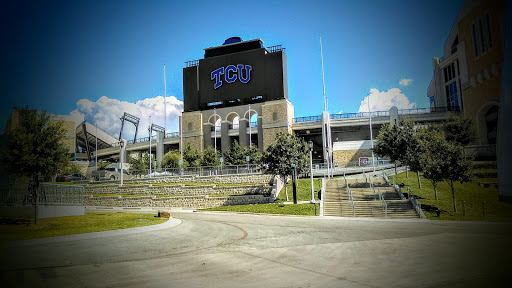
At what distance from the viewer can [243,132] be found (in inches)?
2500

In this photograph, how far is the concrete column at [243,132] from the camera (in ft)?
206

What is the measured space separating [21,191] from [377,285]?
21713 mm

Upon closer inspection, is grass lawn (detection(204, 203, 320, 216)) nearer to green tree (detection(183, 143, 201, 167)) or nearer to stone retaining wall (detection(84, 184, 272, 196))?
stone retaining wall (detection(84, 184, 272, 196))

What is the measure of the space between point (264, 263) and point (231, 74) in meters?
60.5

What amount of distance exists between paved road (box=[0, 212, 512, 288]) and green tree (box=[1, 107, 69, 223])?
681 cm

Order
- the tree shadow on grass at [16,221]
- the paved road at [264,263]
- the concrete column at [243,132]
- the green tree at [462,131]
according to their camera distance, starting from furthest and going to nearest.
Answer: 1. the concrete column at [243,132]
2. the green tree at [462,131]
3. the tree shadow on grass at [16,221]
4. the paved road at [264,263]

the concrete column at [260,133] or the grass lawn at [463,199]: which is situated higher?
the concrete column at [260,133]

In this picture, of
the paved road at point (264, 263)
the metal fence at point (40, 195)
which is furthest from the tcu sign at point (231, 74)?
the paved road at point (264, 263)

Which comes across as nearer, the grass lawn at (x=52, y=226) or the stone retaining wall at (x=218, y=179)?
the grass lawn at (x=52, y=226)

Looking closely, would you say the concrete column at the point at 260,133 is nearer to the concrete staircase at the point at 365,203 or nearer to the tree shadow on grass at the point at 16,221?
the concrete staircase at the point at 365,203

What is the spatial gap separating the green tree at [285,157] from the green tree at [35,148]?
19.0 metres

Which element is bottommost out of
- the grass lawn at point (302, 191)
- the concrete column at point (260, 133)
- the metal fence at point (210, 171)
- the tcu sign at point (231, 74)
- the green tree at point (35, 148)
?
the grass lawn at point (302, 191)

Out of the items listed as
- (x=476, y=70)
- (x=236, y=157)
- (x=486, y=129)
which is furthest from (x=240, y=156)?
(x=476, y=70)

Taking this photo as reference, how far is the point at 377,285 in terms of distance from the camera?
19.4 feet
